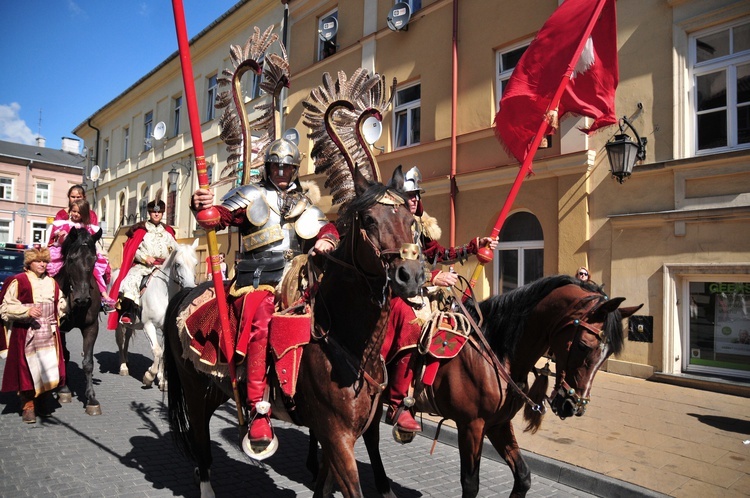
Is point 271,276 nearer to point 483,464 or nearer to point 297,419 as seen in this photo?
point 297,419

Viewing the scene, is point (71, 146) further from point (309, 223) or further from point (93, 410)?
point (309, 223)

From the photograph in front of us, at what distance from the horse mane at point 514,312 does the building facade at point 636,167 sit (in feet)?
4.35

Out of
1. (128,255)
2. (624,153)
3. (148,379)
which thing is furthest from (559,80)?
(148,379)

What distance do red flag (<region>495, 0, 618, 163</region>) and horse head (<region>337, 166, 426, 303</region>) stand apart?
9.29 ft

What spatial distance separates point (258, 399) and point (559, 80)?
406cm

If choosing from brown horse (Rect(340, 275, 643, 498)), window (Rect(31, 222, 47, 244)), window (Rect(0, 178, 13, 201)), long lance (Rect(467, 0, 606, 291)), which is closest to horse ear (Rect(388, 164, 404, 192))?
long lance (Rect(467, 0, 606, 291))

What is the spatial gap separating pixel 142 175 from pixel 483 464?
1056 inches

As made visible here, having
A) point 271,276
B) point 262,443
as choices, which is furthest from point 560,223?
point 262,443

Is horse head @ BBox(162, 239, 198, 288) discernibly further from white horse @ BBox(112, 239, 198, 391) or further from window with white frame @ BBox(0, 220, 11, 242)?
window with white frame @ BBox(0, 220, 11, 242)

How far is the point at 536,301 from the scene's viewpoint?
12.8 feet

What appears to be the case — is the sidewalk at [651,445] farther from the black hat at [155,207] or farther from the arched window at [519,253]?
the black hat at [155,207]

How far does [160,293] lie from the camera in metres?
8.41

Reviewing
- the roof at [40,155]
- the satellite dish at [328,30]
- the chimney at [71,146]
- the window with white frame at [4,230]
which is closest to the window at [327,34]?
the satellite dish at [328,30]

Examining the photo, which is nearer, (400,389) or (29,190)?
(400,389)
